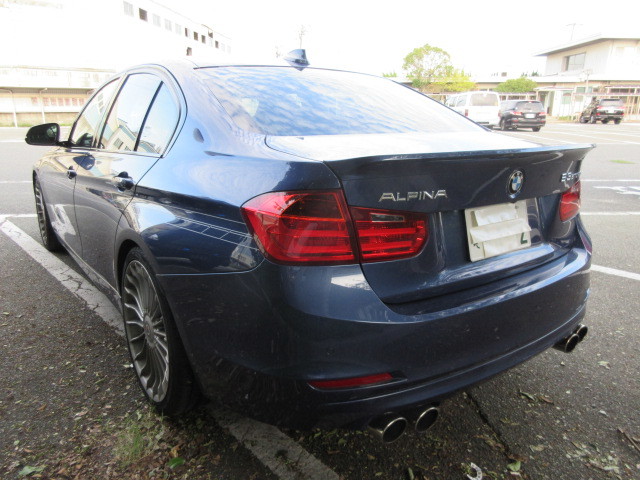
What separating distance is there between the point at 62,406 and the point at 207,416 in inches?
26.9

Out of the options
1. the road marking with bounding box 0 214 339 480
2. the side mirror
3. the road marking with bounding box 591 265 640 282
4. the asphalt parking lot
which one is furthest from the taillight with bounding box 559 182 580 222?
the side mirror

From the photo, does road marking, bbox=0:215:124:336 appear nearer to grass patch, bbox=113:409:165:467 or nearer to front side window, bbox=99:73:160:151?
grass patch, bbox=113:409:165:467

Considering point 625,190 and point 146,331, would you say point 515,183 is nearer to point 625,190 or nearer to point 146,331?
point 146,331

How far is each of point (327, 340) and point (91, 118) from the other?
263cm

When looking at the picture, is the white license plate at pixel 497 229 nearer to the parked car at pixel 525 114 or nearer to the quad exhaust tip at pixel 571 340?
the quad exhaust tip at pixel 571 340

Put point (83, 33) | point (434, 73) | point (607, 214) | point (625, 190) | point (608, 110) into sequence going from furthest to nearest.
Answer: point (434, 73), point (83, 33), point (608, 110), point (625, 190), point (607, 214)

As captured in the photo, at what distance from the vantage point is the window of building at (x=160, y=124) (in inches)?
84.4

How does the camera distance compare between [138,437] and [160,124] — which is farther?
[160,124]

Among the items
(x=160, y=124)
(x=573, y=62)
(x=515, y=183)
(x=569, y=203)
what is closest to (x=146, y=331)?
(x=160, y=124)

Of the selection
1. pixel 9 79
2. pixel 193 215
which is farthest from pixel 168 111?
pixel 9 79

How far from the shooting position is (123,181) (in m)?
2.24

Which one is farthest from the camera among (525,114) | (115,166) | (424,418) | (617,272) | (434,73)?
(434,73)

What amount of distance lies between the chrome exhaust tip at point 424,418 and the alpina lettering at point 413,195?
2.28ft

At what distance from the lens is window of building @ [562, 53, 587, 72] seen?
5941 cm
